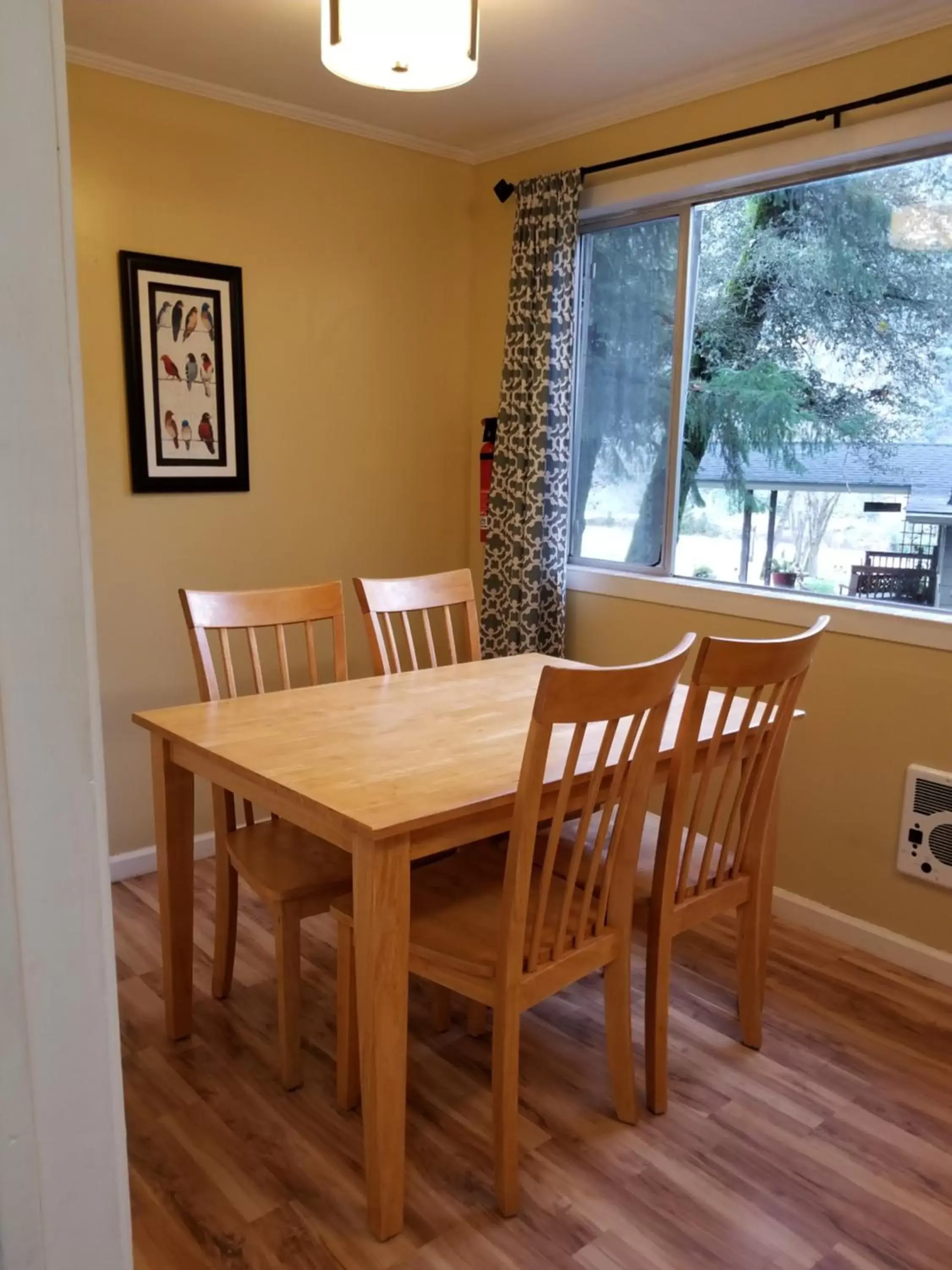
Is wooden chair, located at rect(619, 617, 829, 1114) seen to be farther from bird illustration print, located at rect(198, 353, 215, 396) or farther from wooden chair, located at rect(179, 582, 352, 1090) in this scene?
bird illustration print, located at rect(198, 353, 215, 396)

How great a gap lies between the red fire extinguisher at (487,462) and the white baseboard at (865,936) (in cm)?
173

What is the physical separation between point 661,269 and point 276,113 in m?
1.39

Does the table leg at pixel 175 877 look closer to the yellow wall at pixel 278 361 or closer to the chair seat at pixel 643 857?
the chair seat at pixel 643 857

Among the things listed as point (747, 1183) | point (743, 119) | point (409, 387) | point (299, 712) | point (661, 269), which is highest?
point (743, 119)

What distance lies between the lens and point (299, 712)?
221 cm

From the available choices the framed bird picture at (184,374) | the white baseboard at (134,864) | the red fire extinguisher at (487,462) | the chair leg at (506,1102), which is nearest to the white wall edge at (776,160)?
the red fire extinguisher at (487,462)

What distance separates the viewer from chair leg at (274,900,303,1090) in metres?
2.04

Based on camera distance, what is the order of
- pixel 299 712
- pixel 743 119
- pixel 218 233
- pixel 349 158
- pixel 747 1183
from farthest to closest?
pixel 349 158 → pixel 218 233 → pixel 743 119 → pixel 299 712 → pixel 747 1183

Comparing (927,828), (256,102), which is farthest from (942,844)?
(256,102)

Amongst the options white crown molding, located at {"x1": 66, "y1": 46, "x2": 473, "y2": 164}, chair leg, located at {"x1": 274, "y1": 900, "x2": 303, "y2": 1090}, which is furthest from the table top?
white crown molding, located at {"x1": 66, "y1": 46, "x2": 473, "y2": 164}

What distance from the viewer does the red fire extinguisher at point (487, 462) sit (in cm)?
376

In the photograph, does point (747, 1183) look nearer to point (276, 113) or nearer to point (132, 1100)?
point (132, 1100)

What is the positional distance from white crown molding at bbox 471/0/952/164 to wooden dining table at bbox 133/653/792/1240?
1.80 metres

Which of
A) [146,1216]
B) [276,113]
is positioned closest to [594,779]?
[146,1216]
